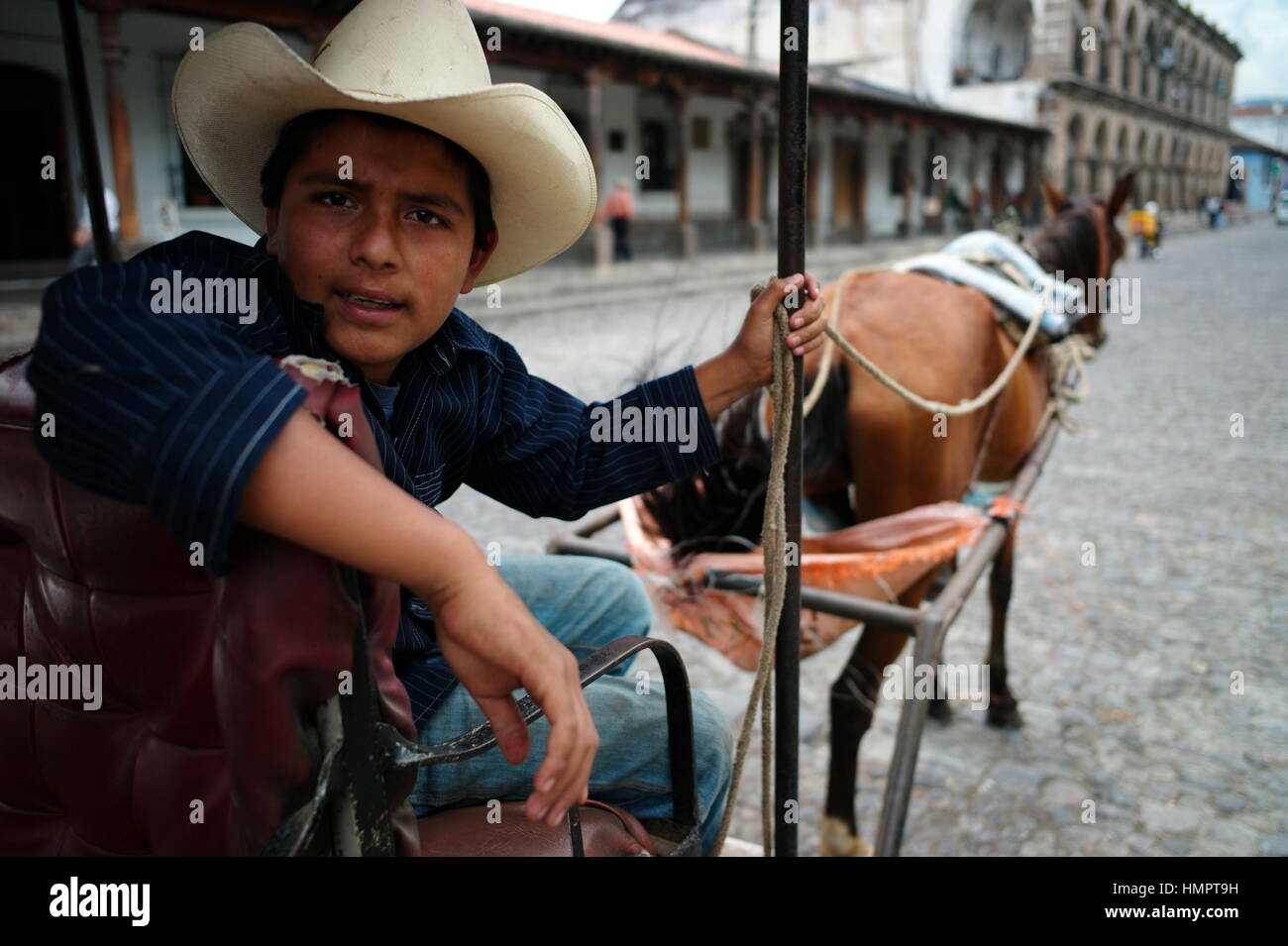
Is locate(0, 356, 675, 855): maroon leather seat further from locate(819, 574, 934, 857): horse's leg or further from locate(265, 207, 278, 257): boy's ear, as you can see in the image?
locate(819, 574, 934, 857): horse's leg

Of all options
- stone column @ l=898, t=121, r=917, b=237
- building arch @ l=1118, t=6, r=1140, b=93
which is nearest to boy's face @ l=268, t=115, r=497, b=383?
building arch @ l=1118, t=6, r=1140, b=93

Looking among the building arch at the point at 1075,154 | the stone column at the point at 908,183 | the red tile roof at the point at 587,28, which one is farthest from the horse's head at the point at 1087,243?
the building arch at the point at 1075,154

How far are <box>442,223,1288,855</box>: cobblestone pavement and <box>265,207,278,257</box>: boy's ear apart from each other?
3.70ft

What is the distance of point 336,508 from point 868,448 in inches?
78.7

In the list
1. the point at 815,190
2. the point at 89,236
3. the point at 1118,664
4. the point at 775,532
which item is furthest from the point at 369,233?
the point at 815,190

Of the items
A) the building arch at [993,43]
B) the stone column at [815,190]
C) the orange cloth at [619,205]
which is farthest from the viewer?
the building arch at [993,43]

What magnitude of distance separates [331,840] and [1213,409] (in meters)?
8.17

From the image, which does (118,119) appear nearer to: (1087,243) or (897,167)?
(1087,243)

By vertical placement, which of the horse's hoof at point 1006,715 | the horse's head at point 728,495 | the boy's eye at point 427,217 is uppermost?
the boy's eye at point 427,217

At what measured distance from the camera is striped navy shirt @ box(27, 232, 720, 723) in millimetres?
680

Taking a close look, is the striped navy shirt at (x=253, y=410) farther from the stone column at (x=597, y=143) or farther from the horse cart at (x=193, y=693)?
the stone column at (x=597, y=143)

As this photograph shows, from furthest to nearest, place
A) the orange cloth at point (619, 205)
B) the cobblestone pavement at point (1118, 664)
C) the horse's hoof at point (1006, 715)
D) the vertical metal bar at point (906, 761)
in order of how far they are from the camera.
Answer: the orange cloth at point (619, 205) → the horse's hoof at point (1006, 715) → the cobblestone pavement at point (1118, 664) → the vertical metal bar at point (906, 761)

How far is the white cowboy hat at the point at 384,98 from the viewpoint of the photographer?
1.00 meters

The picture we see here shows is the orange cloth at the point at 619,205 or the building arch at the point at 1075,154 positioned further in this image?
the building arch at the point at 1075,154
